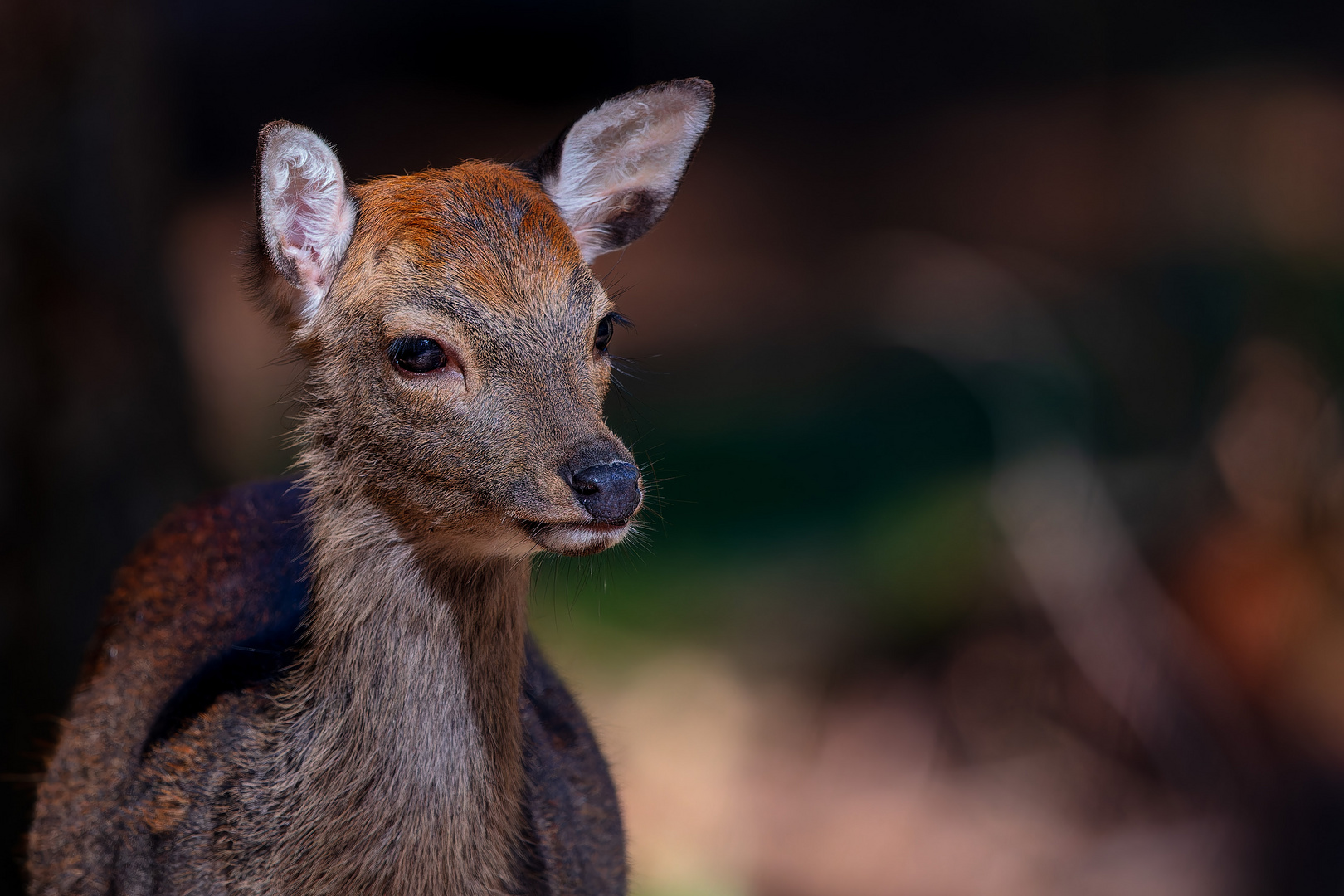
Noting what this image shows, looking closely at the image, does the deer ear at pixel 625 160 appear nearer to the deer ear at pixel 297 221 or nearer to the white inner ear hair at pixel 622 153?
the white inner ear hair at pixel 622 153

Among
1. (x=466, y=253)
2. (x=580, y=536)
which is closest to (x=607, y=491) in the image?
(x=580, y=536)

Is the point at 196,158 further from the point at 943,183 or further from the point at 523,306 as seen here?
the point at 523,306

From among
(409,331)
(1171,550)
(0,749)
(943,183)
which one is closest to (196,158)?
(943,183)

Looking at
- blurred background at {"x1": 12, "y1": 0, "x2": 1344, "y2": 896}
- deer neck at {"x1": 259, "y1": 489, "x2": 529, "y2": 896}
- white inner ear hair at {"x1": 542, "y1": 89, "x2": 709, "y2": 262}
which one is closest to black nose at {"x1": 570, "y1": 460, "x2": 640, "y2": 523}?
deer neck at {"x1": 259, "y1": 489, "x2": 529, "y2": 896}

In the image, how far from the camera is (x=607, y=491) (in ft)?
8.64

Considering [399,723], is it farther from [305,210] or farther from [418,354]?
[305,210]

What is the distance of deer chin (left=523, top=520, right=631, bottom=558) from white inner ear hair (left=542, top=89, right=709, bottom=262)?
1128mm

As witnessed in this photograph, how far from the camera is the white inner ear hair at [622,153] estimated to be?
10.8ft

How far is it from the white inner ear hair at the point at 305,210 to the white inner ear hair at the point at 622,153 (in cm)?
62

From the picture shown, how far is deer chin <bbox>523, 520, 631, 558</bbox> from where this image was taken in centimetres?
268

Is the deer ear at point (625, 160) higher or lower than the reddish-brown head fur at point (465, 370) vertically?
higher

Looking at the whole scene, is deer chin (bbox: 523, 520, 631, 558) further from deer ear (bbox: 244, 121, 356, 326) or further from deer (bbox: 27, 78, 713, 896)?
deer ear (bbox: 244, 121, 356, 326)

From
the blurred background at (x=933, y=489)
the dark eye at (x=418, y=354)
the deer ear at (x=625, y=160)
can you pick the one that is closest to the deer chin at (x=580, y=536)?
the dark eye at (x=418, y=354)

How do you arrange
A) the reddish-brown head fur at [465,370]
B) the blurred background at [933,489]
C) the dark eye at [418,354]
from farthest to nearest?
the blurred background at [933,489] < the dark eye at [418,354] < the reddish-brown head fur at [465,370]
